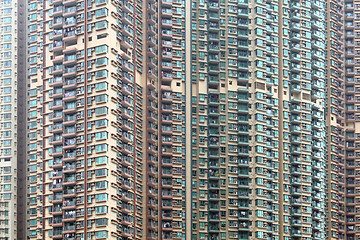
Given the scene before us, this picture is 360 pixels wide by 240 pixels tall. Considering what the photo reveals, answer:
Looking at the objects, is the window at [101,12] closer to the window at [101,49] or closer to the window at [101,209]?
the window at [101,49]

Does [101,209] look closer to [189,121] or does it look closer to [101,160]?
[101,160]

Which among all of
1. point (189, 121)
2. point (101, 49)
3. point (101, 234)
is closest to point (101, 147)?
point (101, 234)

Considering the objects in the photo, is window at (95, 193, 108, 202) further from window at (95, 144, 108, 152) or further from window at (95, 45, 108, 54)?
window at (95, 45, 108, 54)

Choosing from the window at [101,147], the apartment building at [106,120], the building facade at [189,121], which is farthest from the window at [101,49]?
the window at [101,147]

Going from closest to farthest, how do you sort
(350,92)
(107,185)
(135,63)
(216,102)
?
1. (107,185)
2. (135,63)
3. (216,102)
4. (350,92)

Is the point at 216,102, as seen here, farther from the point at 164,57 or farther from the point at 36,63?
the point at 36,63

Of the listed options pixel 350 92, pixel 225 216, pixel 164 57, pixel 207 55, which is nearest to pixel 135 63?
pixel 164 57

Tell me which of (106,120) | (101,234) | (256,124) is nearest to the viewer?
(101,234)

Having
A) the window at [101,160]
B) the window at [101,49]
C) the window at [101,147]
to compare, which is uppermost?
the window at [101,49]
